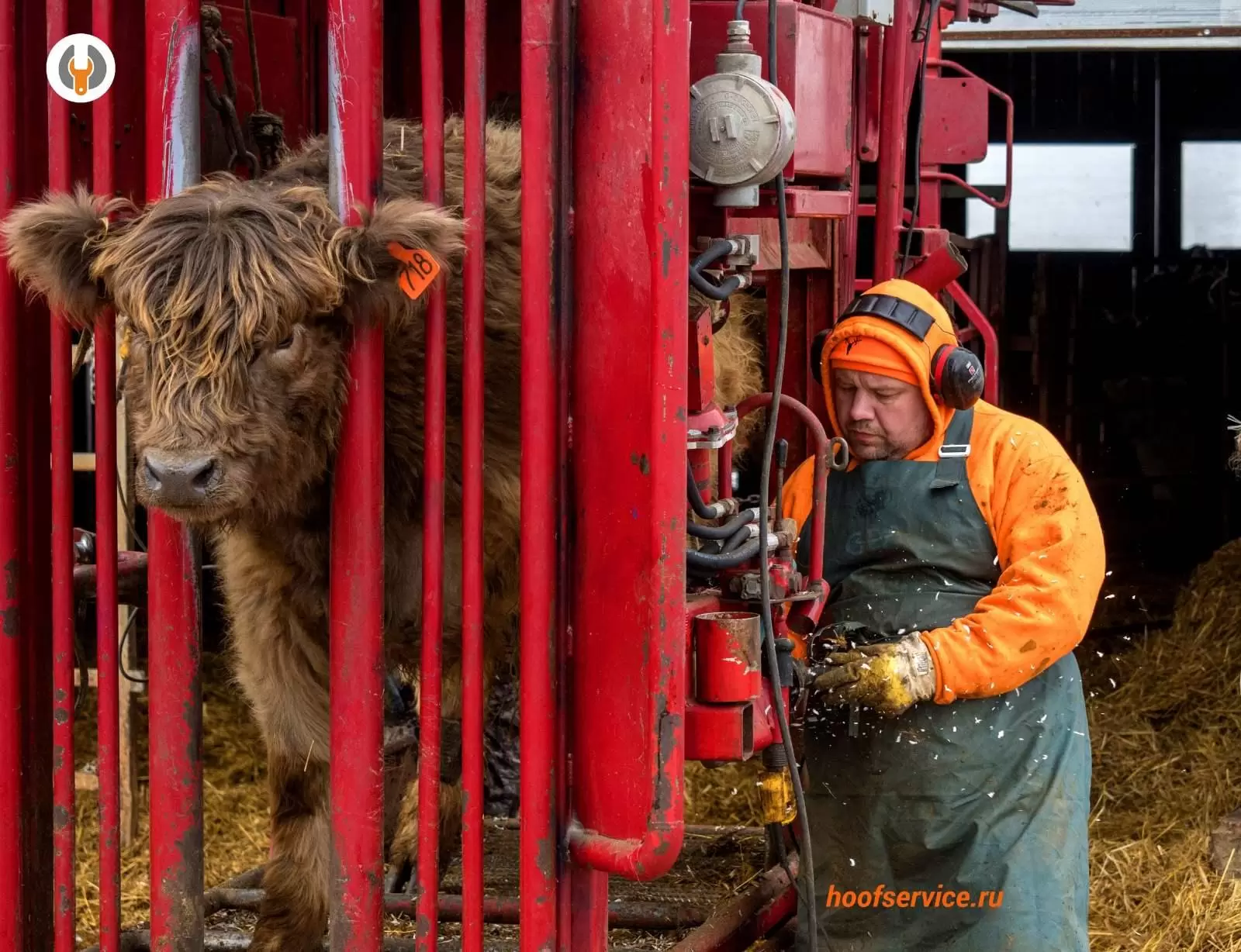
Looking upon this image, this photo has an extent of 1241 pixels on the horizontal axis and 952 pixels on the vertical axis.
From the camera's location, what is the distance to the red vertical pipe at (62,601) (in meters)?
2.68

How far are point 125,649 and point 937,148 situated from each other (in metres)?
3.70

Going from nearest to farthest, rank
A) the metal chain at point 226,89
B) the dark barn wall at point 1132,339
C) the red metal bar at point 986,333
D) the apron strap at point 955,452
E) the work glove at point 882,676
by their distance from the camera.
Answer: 1. the metal chain at point 226,89
2. the work glove at point 882,676
3. the apron strap at point 955,452
4. the red metal bar at point 986,333
5. the dark barn wall at point 1132,339

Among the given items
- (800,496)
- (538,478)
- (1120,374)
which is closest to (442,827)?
(800,496)

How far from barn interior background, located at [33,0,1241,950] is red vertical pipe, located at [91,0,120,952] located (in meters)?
0.27

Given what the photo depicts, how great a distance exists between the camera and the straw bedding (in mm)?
4758

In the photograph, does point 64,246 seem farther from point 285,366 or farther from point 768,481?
point 768,481

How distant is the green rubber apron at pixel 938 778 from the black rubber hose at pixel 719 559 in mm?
781

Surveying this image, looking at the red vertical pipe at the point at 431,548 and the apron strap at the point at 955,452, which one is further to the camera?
the apron strap at the point at 955,452

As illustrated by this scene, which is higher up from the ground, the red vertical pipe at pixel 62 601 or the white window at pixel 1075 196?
the white window at pixel 1075 196

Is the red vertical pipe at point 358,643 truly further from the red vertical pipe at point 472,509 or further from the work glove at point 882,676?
the work glove at point 882,676

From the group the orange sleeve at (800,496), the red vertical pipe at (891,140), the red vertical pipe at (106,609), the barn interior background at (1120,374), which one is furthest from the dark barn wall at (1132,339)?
the red vertical pipe at (106,609)

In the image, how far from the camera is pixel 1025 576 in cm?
331

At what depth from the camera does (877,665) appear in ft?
10.6

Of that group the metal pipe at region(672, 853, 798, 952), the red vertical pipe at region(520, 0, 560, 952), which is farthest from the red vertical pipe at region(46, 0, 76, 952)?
the metal pipe at region(672, 853, 798, 952)
